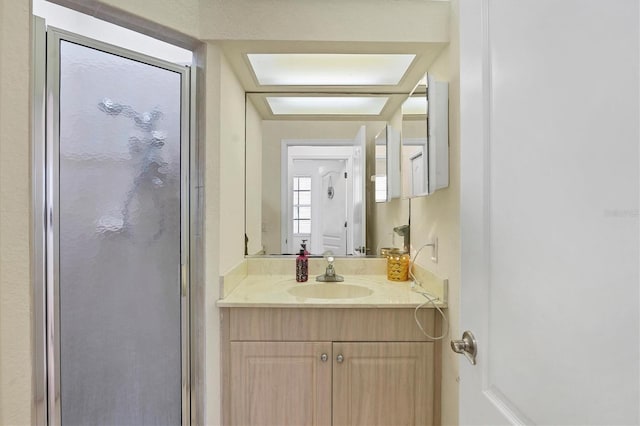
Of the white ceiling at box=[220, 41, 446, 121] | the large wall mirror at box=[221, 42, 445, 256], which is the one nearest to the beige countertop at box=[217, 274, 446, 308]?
the large wall mirror at box=[221, 42, 445, 256]

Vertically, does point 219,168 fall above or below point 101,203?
above

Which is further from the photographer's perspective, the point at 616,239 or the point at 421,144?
the point at 421,144

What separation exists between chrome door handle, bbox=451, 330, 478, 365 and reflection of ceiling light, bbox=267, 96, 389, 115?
1.49m

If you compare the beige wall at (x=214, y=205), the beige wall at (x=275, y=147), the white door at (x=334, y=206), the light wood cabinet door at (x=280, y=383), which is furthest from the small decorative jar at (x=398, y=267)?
the beige wall at (x=214, y=205)

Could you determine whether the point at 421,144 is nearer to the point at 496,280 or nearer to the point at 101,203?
the point at 496,280

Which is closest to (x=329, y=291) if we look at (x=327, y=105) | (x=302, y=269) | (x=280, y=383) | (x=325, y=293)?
(x=325, y=293)

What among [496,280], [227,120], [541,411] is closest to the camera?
[541,411]

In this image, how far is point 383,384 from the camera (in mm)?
1393

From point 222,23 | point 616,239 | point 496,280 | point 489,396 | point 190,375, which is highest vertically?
point 222,23

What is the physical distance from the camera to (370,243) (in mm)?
1952

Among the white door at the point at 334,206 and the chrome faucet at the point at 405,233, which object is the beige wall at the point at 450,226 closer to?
the chrome faucet at the point at 405,233

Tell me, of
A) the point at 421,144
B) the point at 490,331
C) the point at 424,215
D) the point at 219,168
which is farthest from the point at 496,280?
the point at 219,168

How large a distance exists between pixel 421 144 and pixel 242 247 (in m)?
1.13

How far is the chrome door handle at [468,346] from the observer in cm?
74
